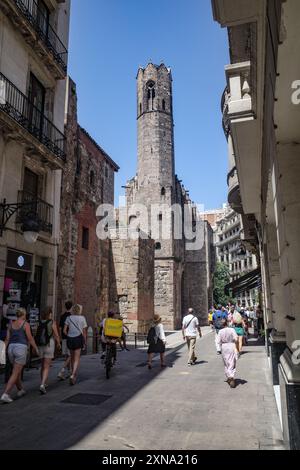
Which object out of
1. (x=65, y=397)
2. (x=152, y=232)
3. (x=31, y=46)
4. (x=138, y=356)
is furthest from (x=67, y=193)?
(x=152, y=232)

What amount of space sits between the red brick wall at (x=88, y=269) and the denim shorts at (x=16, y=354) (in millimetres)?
9495

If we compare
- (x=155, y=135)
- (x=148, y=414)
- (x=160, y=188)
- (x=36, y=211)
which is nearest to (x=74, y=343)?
(x=148, y=414)

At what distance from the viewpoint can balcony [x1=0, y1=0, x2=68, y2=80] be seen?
10156 millimetres

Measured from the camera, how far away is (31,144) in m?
10.7

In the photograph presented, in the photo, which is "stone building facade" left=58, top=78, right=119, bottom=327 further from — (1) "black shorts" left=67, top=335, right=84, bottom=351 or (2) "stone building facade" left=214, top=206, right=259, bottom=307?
(2) "stone building facade" left=214, top=206, right=259, bottom=307

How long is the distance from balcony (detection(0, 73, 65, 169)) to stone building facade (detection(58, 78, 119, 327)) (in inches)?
88.2

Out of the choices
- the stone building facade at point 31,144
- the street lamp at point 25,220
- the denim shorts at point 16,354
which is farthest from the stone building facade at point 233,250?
the denim shorts at point 16,354

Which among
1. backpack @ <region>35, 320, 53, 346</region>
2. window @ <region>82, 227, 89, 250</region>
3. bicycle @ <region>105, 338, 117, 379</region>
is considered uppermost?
window @ <region>82, 227, 89, 250</region>

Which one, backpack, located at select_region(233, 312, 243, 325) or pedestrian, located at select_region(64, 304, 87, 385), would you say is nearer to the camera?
pedestrian, located at select_region(64, 304, 87, 385)

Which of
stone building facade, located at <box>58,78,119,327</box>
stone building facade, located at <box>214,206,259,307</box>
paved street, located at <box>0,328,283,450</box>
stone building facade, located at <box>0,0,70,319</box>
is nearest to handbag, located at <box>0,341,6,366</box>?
paved street, located at <box>0,328,283,450</box>

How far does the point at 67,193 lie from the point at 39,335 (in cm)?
883

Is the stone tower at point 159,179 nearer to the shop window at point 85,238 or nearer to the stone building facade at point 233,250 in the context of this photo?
the shop window at point 85,238

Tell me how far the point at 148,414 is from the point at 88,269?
472 inches

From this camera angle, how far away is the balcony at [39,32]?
33.3 feet
